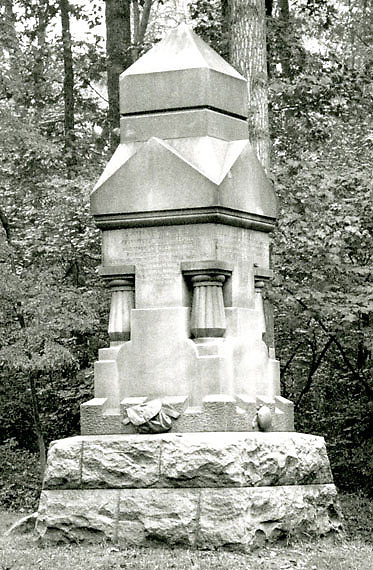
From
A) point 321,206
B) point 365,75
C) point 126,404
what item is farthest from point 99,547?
point 365,75

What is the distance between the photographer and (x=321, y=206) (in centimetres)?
1628

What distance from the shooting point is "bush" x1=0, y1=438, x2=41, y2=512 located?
1777cm

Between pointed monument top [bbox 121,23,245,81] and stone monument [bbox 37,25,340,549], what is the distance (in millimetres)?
19

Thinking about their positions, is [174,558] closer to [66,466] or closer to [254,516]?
[254,516]

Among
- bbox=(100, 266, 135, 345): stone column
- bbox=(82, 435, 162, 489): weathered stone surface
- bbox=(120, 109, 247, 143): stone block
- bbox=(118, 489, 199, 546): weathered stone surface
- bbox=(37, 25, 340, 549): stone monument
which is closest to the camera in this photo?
bbox=(118, 489, 199, 546): weathered stone surface

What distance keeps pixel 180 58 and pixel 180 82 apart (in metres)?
0.28

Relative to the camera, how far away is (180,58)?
9.77 metres

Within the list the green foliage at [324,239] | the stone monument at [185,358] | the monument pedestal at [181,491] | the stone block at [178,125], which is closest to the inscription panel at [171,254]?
the stone monument at [185,358]

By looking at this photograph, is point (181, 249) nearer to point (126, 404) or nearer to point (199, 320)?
point (199, 320)

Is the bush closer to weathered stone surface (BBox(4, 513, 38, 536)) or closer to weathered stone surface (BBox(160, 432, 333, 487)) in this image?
weathered stone surface (BBox(4, 513, 38, 536))

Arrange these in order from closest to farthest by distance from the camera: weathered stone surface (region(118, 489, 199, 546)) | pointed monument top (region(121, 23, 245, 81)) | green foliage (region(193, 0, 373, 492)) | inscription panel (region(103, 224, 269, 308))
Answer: weathered stone surface (region(118, 489, 199, 546))
inscription panel (region(103, 224, 269, 308))
pointed monument top (region(121, 23, 245, 81))
green foliage (region(193, 0, 373, 492))

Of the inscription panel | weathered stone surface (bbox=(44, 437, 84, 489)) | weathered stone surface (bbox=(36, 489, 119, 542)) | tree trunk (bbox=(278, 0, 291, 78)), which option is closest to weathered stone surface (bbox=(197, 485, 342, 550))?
weathered stone surface (bbox=(36, 489, 119, 542))

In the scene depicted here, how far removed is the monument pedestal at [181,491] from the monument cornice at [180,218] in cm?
169

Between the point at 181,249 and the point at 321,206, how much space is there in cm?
734
